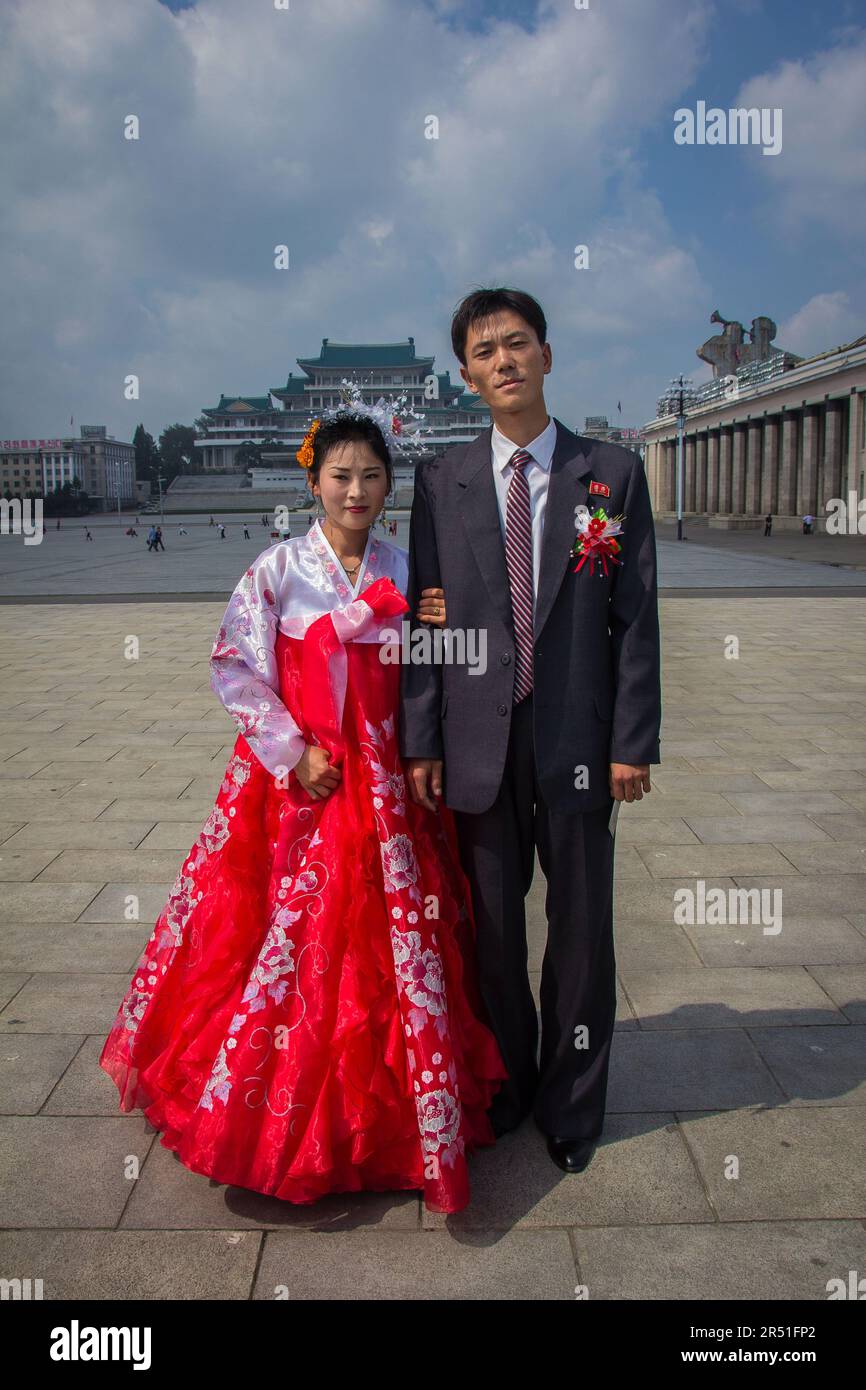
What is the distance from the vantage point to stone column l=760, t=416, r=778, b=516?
5119 cm

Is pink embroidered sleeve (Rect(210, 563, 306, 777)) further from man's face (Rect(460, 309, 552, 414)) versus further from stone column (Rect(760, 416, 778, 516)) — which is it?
stone column (Rect(760, 416, 778, 516))

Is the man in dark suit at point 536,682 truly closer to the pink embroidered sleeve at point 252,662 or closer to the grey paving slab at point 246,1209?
the pink embroidered sleeve at point 252,662

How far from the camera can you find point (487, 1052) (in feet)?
8.46

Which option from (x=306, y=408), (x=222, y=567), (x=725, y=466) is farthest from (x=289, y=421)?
(x=222, y=567)

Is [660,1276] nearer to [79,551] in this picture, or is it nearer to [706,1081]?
[706,1081]

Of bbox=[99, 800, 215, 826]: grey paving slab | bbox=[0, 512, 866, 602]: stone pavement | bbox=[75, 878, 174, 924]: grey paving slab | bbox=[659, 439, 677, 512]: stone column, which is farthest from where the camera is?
bbox=[659, 439, 677, 512]: stone column

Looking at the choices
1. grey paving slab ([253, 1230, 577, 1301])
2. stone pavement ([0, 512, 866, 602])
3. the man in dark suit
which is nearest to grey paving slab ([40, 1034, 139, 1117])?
grey paving slab ([253, 1230, 577, 1301])

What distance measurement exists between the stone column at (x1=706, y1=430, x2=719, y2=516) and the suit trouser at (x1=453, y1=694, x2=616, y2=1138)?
205 ft

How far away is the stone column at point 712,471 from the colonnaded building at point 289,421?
24110 millimetres

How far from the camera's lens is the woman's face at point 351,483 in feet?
8.55

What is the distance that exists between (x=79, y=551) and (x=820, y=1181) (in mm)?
35613
